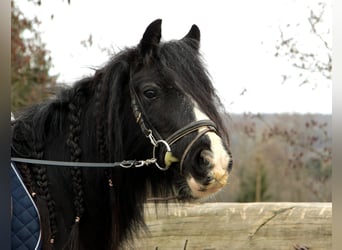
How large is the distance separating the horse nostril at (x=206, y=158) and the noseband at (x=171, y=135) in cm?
7

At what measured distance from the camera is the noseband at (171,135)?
7.06ft

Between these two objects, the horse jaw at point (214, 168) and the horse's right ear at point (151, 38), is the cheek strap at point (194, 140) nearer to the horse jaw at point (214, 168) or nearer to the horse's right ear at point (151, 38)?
the horse jaw at point (214, 168)

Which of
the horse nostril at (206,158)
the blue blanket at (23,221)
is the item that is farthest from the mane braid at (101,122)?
the horse nostril at (206,158)

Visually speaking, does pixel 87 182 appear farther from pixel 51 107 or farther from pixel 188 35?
pixel 188 35

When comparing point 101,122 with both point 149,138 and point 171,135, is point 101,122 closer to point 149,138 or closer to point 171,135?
point 149,138

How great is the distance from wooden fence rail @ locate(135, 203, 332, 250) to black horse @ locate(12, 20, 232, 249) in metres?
1.33

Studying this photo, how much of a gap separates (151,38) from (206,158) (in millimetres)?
705

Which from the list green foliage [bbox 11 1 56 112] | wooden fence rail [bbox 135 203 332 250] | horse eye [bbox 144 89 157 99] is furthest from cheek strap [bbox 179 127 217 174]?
green foliage [bbox 11 1 56 112]

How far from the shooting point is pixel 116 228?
2.34m

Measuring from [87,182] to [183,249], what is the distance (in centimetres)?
165

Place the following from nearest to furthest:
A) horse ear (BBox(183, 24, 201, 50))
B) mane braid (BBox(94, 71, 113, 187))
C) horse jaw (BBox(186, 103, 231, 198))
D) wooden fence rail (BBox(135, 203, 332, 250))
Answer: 1. horse jaw (BBox(186, 103, 231, 198))
2. mane braid (BBox(94, 71, 113, 187))
3. horse ear (BBox(183, 24, 201, 50))
4. wooden fence rail (BBox(135, 203, 332, 250))

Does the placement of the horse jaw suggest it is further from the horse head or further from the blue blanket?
the blue blanket

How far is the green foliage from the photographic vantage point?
5.78m

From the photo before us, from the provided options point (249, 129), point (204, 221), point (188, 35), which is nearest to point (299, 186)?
point (249, 129)
